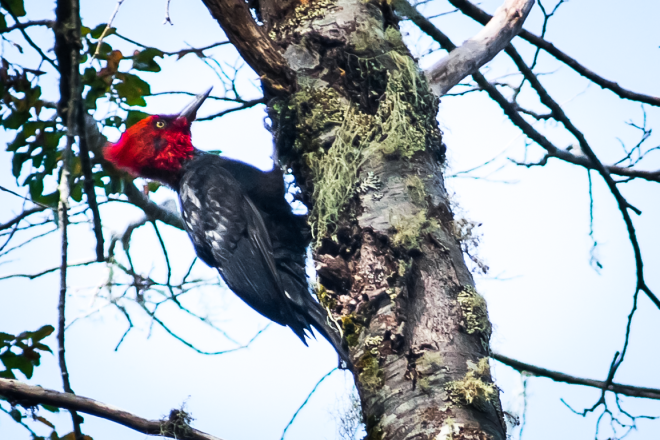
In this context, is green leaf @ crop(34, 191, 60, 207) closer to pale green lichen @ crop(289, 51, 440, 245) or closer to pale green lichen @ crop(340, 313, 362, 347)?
pale green lichen @ crop(289, 51, 440, 245)

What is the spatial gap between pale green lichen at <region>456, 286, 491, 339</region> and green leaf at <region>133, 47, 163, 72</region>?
2.02 m

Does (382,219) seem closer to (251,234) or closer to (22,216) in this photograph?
(251,234)

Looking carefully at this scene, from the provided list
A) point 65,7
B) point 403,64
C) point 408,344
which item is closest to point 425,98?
point 403,64

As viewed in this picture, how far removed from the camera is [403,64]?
278 centimetres

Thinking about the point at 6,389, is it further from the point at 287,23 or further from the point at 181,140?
the point at 181,140

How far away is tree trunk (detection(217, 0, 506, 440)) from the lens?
2.00 meters

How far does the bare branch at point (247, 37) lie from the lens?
2.55 m

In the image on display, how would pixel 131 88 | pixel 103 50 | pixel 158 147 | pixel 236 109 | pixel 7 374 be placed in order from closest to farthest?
pixel 7 374
pixel 103 50
pixel 131 88
pixel 236 109
pixel 158 147

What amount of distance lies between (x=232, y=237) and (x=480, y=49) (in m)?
1.71

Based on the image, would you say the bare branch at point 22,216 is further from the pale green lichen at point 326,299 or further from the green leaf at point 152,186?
the pale green lichen at point 326,299

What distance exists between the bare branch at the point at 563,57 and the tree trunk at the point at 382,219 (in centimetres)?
72

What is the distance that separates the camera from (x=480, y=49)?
301 centimetres

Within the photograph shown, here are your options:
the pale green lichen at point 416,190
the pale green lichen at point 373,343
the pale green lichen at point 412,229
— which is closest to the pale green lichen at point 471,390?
the pale green lichen at point 373,343

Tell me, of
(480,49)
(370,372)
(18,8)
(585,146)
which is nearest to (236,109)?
(18,8)
